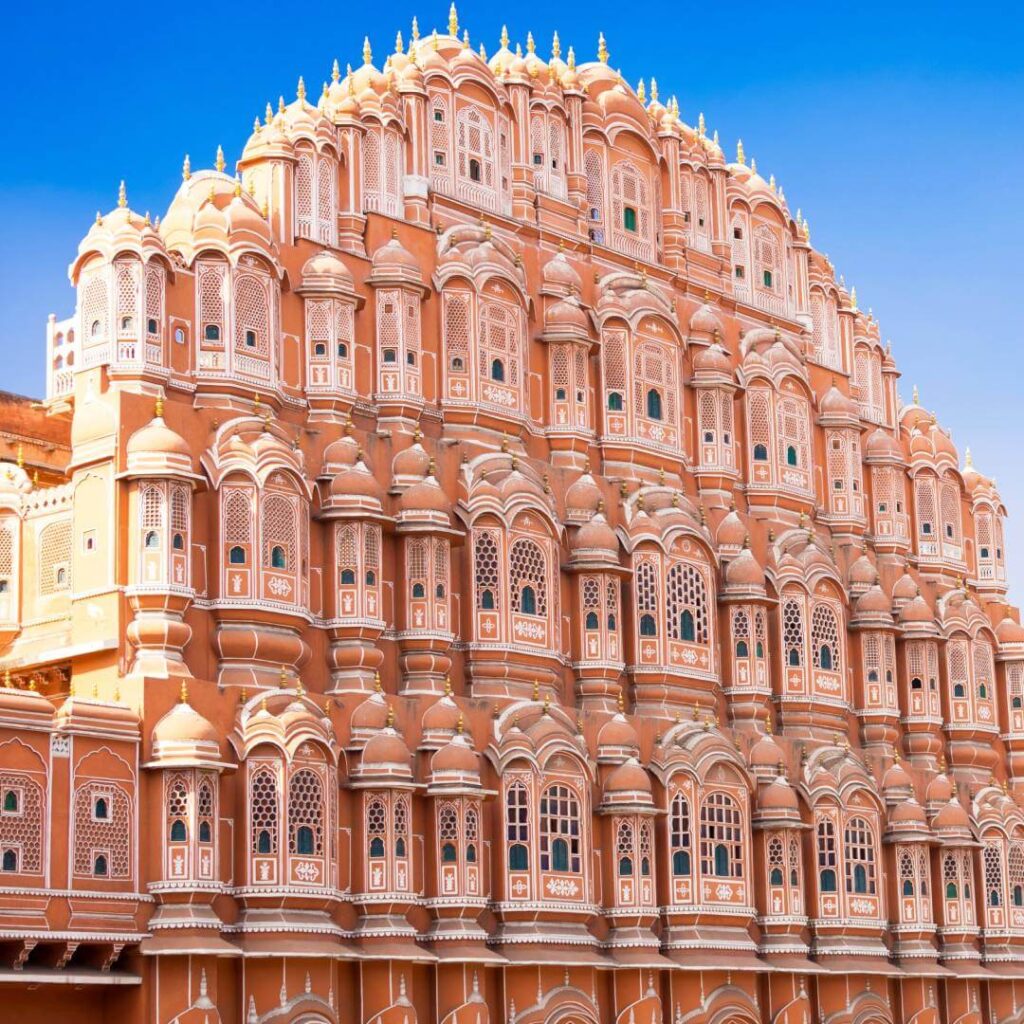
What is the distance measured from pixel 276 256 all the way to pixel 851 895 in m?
19.5

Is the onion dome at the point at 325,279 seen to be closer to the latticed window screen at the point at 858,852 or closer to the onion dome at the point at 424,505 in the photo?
the onion dome at the point at 424,505

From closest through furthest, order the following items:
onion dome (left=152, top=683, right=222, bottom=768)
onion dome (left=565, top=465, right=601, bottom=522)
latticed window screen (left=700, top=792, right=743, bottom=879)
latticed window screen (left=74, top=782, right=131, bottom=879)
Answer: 1. latticed window screen (left=74, top=782, right=131, bottom=879)
2. onion dome (left=152, top=683, right=222, bottom=768)
3. latticed window screen (left=700, top=792, right=743, bottom=879)
4. onion dome (left=565, top=465, right=601, bottom=522)

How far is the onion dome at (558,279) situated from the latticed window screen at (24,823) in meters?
19.0

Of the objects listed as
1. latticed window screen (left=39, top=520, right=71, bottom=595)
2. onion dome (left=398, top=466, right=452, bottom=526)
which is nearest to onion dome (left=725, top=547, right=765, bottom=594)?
onion dome (left=398, top=466, right=452, bottom=526)

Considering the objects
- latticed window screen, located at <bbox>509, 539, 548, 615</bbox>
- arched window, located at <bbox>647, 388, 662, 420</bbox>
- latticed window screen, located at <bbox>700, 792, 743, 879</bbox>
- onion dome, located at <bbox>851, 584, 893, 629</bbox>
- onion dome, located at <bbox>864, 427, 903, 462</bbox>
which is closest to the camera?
latticed window screen, located at <bbox>509, 539, 548, 615</bbox>

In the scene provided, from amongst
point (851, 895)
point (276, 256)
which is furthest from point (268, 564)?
point (851, 895)

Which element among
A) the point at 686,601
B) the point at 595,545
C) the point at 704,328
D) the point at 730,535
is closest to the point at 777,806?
the point at 686,601

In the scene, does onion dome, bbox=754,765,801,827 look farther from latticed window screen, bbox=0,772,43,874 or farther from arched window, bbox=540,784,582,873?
latticed window screen, bbox=0,772,43,874

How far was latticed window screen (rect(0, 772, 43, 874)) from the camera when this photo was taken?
124ft

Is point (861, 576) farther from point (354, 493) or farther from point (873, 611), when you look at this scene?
point (354, 493)

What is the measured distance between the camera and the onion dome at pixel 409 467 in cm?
4656

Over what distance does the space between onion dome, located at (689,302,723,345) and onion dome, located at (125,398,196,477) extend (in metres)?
17.1

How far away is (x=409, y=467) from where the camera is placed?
4669cm

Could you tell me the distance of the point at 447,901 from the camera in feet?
143
